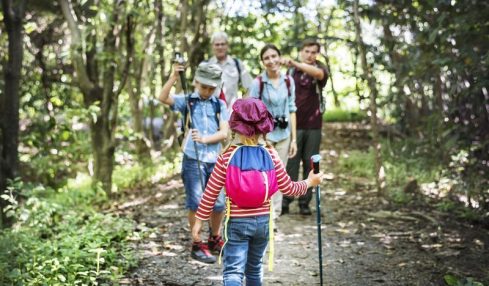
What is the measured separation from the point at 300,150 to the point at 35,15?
26.7 ft

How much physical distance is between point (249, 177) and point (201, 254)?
2.05 metres

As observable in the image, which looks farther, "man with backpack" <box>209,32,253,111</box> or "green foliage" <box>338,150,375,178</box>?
"green foliage" <box>338,150,375,178</box>

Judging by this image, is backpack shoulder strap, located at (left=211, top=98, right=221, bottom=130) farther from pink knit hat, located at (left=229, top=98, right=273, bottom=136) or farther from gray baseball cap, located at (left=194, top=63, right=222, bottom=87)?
pink knit hat, located at (left=229, top=98, right=273, bottom=136)

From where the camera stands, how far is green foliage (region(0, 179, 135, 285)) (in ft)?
15.1

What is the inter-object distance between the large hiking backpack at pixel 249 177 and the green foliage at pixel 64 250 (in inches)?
66.8

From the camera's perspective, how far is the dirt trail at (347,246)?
17.1 ft

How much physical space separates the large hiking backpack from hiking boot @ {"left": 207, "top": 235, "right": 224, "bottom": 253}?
2.02 metres

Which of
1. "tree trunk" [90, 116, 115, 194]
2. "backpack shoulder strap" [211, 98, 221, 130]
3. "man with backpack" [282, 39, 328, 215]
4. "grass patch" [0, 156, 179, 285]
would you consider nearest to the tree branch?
"tree trunk" [90, 116, 115, 194]

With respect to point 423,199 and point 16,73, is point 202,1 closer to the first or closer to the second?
point 16,73

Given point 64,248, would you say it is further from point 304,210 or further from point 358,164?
point 358,164

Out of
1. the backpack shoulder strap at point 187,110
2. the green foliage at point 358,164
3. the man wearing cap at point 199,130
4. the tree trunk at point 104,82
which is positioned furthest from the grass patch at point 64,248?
the green foliage at point 358,164

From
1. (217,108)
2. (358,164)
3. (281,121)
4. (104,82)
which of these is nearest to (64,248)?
(217,108)

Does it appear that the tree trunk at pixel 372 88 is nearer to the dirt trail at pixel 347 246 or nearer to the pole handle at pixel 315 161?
the dirt trail at pixel 347 246

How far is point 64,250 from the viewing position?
505cm
